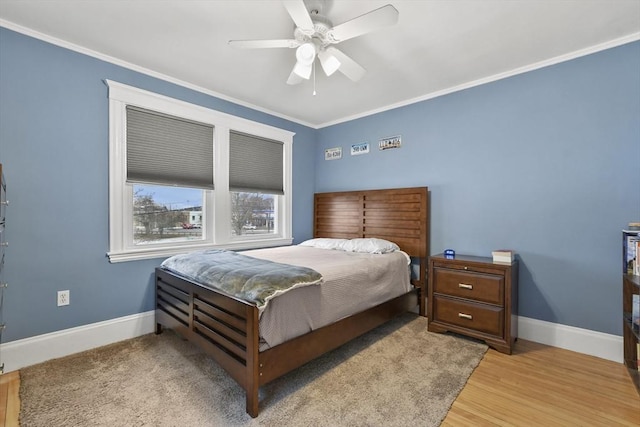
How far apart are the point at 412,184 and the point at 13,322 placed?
3807 millimetres

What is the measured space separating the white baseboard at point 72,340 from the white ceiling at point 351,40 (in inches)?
91.2

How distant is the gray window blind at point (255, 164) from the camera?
349cm

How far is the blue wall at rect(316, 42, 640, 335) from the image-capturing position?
7.55 feet

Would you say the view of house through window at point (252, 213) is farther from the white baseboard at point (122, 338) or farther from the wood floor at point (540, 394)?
the wood floor at point (540, 394)

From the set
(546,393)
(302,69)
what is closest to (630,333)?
(546,393)

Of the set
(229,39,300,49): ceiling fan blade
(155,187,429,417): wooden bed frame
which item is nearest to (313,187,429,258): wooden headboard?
(155,187,429,417): wooden bed frame

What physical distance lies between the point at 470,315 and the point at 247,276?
200 cm

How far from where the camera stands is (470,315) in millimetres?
2570

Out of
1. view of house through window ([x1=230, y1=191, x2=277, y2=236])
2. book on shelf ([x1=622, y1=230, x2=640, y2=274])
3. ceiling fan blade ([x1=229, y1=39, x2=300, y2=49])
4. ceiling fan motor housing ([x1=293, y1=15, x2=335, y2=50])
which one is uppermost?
ceiling fan motor housing ([x1=293, y1=15, x2=335, y2=50])

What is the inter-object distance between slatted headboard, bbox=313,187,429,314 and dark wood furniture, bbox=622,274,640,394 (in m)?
1.55

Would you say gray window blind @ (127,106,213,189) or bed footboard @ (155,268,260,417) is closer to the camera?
bed footboard @ (155,268,260,417)

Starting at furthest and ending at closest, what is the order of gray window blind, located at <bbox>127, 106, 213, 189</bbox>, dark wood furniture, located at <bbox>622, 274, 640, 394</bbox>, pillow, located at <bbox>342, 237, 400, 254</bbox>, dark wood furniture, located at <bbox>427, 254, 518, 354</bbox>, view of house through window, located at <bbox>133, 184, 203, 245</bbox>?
pillow, located at <bbox>342, 237, 400, 254</bbox> < view of house through window, located at <bbox>133, 184, 203, 245</bbox> < gray window blind, located at <bbox>127, 106, 213, 189</bbox> < dark wood furniture, located at <bbox>427, 254, 518, 354</bbox> < dark wood furniture, located at <bbox>622, 274, 640, 394</bbox>

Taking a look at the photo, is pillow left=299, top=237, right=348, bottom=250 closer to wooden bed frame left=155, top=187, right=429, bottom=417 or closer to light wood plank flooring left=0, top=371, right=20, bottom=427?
wooden bed frame left=155, top=187, right=429, bottom=417

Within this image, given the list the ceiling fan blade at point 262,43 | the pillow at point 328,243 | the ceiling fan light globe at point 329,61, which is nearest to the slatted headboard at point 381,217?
the pillow at point 328,243
